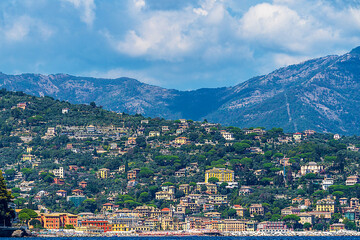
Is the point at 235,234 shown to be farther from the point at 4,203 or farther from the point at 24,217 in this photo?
the point at 4,203

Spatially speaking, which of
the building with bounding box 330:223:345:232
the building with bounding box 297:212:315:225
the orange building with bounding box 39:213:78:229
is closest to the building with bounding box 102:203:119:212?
the orange building with bounding box 39:213:78:229

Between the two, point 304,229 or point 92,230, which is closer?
point 92,230

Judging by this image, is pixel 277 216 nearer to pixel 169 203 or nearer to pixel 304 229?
pixel 304 229

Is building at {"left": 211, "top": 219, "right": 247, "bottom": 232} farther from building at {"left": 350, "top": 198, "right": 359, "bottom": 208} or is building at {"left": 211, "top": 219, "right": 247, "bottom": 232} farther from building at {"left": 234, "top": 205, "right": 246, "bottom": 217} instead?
building at {"left": 350, "top": 198, "right": 359, "bottom": 208}

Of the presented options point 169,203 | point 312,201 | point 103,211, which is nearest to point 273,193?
point 312,201

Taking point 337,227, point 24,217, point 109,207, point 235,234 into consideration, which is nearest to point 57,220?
point 24,217

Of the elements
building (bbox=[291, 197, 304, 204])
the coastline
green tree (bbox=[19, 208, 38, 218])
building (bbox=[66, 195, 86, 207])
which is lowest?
the coastline

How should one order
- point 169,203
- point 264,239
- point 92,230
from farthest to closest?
point 169,203 < point 92,230 < point 264,239
